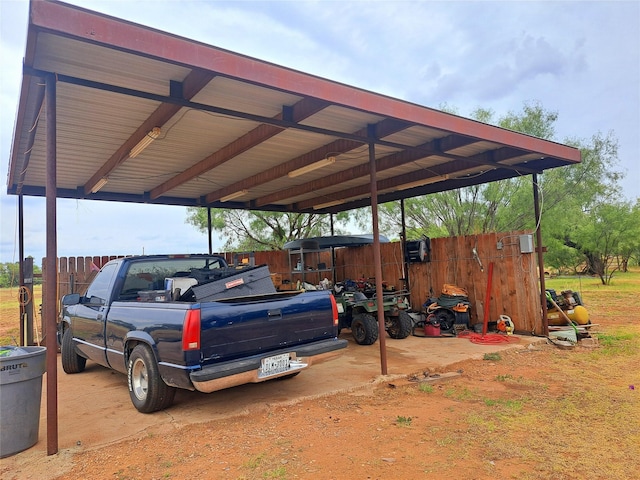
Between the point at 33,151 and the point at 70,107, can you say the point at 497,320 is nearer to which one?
the point at 70,107

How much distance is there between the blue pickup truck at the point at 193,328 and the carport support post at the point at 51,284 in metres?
0.88

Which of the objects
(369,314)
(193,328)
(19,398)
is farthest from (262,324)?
(369,314)

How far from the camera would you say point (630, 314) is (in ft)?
36.7

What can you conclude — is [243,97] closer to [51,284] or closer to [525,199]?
[51,284]

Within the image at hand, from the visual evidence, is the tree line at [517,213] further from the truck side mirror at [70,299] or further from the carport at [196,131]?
the truck side mirror at [70,299]

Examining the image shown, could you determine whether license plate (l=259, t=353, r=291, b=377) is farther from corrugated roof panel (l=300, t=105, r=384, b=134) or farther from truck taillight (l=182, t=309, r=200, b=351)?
corrugated roof panel (l=300, t=105, r=384, b=134)

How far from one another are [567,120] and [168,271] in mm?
19038

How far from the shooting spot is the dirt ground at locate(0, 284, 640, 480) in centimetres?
321

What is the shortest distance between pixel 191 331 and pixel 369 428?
1.95 m

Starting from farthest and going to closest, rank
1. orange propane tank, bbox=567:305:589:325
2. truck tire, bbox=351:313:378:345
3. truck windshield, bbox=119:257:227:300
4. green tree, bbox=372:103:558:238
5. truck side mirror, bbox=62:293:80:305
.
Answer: green tree, bbox=372:103:558:238 → orange propane tank, bbox=567:305:589:325 → truck tire, bbox=351:313:378:345 → truck windshield, bbox=119:257:227:300 → truck side mirror, bbox=62:293:80:305

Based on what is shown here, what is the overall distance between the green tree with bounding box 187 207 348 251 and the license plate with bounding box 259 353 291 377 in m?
16.6

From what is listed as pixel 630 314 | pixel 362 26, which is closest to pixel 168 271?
pixel 362 26

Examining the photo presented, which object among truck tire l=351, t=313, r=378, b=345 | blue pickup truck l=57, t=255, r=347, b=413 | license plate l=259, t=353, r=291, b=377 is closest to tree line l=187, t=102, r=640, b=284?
truck tire l=351, t=313, r=378, b=345

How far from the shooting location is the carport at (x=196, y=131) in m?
3.72
